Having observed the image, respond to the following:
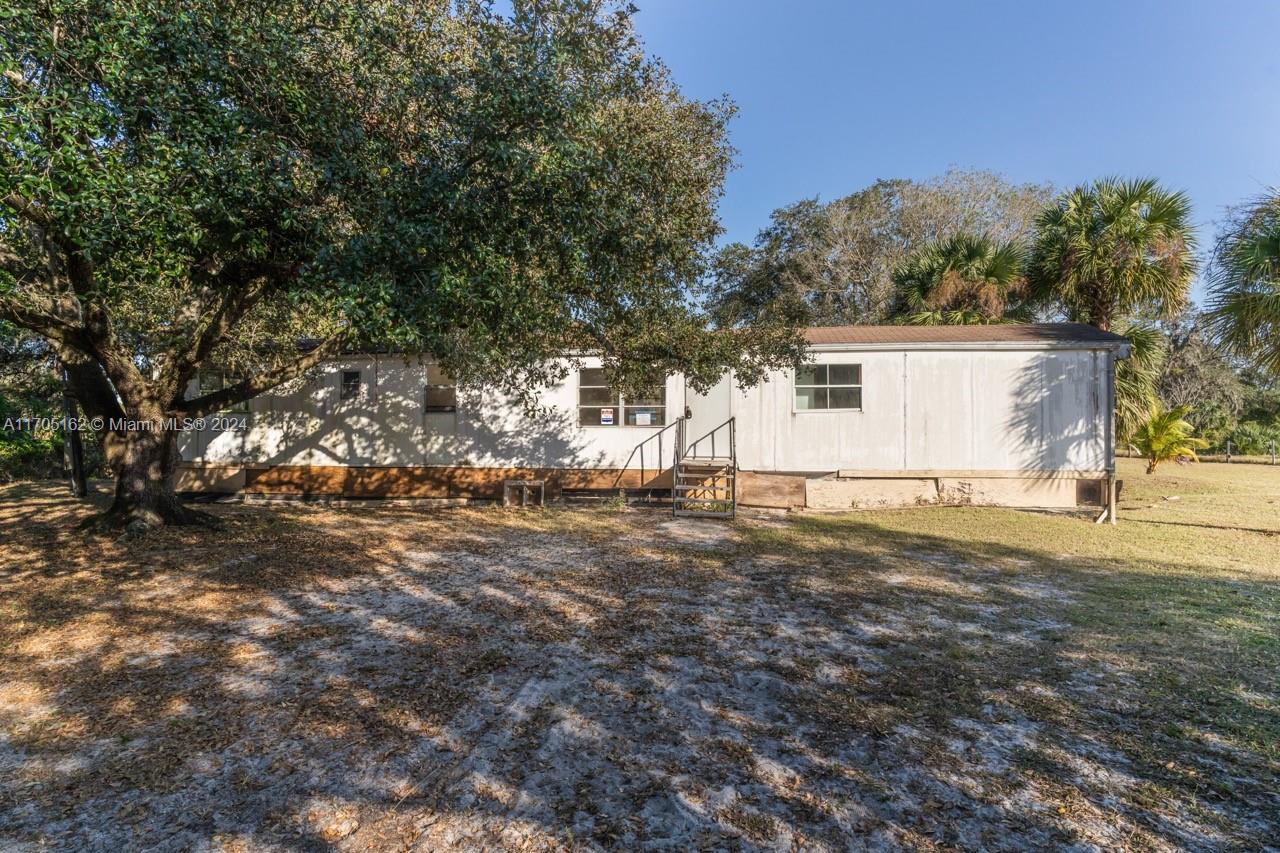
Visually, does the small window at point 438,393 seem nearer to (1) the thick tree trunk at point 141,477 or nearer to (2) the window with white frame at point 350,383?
(2) the window with white frame at point 350,383

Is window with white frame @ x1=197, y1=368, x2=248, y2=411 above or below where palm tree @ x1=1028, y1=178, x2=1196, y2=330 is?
below

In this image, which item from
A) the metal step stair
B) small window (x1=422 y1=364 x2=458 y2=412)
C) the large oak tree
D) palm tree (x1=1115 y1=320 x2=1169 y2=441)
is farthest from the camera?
palm tree (x1=1115 y1=320 x2=1169 y2=441)

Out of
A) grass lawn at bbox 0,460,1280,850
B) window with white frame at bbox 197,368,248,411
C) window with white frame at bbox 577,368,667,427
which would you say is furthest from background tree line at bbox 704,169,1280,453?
window with white frame at bbox 197,368,248,411

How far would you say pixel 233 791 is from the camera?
2.49 metres

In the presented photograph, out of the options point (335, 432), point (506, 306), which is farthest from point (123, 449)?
point (506, 306)

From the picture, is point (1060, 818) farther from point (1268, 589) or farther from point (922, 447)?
point (922, 447)

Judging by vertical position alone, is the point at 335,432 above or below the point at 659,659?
above

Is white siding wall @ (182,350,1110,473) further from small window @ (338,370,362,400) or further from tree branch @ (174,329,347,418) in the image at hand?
tree branch @ (174,329,347,418)

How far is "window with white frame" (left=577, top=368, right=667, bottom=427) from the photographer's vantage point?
11484 mm

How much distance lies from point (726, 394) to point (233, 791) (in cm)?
941

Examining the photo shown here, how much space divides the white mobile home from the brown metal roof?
0.03 metres

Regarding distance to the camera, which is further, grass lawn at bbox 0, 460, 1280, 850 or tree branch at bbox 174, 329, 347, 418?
tree branch at bbox 174, 329, 347, 418

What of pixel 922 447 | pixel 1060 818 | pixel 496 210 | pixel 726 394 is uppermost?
pixel 496 210

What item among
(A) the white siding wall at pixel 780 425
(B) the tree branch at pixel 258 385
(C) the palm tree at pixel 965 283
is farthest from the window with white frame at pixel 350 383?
(C) the palm tree at pixel 965 283
